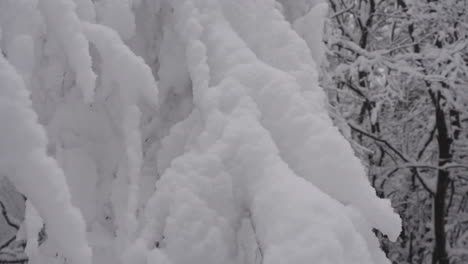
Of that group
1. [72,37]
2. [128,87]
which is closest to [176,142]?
[128,87]

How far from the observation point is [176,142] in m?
1.11

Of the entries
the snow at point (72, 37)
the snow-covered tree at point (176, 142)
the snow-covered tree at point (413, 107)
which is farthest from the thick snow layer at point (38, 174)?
the snow-covered tree at point (413, 107)

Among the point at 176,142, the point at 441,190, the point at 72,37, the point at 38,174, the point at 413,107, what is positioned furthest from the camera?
the point at 413,107

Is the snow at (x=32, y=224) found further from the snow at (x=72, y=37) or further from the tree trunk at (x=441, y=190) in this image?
the tree trunk at (x=441, y=190)

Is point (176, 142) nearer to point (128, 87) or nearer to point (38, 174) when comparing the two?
point (128, 87)

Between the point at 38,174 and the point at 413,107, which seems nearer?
the point at 38,174

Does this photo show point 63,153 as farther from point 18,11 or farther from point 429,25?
point 429,25

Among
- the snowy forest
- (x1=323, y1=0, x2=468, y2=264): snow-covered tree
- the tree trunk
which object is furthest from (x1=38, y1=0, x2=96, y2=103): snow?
the tree trunk

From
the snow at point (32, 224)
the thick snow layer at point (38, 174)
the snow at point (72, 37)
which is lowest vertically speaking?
the snow at point (32, 224)

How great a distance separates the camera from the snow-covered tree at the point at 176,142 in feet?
2.59

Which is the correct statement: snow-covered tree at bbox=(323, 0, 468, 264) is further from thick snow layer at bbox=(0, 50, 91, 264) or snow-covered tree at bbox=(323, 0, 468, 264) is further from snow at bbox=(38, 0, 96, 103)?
thick snow layer at bbox=(0, 50, 91, 264)

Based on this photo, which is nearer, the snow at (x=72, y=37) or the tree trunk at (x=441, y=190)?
the snow at (x=72, y=37)

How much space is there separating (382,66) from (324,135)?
3961 mm

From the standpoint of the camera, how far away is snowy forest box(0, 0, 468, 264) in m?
0.79
